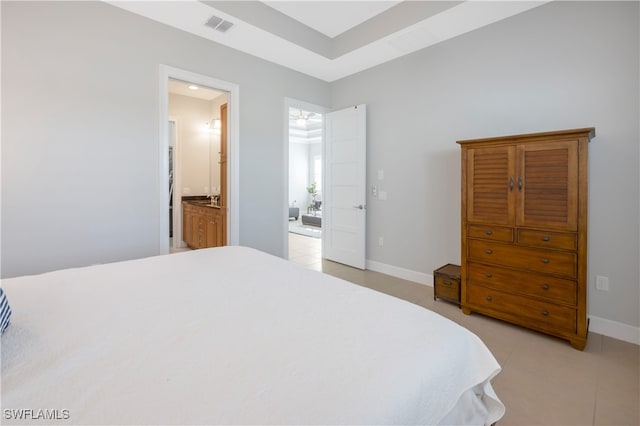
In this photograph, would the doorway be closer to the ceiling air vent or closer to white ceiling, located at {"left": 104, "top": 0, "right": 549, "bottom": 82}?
white ceiling, located at {"left": 104, "top": 0, "right": 549, "bottom": 82}

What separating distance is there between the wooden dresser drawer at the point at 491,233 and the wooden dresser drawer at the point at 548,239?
0.08m

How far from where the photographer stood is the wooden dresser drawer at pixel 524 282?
2.27 metres

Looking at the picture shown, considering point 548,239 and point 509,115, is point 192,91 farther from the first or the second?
point 548,239

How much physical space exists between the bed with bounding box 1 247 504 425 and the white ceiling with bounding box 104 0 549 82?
2535mm

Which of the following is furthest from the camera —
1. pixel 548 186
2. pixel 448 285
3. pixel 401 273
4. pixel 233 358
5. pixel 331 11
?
pixel 401 273

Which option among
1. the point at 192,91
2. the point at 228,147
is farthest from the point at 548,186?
the point at 192,91

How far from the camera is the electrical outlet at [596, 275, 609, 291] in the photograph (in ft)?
8.09

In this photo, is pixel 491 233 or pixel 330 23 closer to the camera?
pixel 491 233

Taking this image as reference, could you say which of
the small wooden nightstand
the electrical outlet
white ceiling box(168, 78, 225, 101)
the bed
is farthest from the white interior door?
the bed

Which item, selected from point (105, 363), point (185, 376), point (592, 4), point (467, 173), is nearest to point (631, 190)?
point (467, 173)

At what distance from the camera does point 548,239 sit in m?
2.34

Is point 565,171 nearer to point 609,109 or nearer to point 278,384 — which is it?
point 609,109

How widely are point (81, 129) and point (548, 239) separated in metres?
3.84

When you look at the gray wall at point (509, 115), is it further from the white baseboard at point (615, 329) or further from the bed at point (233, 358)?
the bed at point (233, 358)
